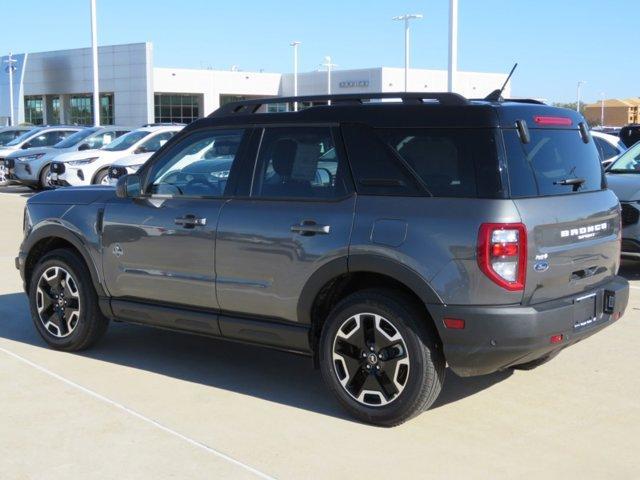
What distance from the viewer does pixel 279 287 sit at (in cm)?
527

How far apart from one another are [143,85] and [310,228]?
5973 cm

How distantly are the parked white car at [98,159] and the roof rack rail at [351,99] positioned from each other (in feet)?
46.2

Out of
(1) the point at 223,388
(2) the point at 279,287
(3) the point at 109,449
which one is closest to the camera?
(3) the point at 109,449

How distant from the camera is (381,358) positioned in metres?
4.91

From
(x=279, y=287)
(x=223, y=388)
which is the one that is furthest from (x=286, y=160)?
(x=223, y=388)

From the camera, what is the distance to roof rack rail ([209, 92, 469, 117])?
4867mm

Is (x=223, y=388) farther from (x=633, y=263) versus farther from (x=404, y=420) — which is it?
(x=633, y=263)

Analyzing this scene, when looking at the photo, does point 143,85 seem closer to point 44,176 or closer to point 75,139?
point 75,139

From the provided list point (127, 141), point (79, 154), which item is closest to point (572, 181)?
point (127, 141)

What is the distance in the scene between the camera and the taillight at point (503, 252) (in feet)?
14.6

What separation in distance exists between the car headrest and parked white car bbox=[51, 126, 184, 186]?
14.6 meters

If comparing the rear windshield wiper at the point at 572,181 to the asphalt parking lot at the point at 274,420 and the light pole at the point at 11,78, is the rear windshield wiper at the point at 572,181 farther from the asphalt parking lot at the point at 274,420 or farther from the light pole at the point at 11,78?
the light pole at the point at 11,78

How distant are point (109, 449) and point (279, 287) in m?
1.41

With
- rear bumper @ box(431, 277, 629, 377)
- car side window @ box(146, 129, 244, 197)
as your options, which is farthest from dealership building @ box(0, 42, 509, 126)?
rear bumper @ box(431, 277, 629, 377)
